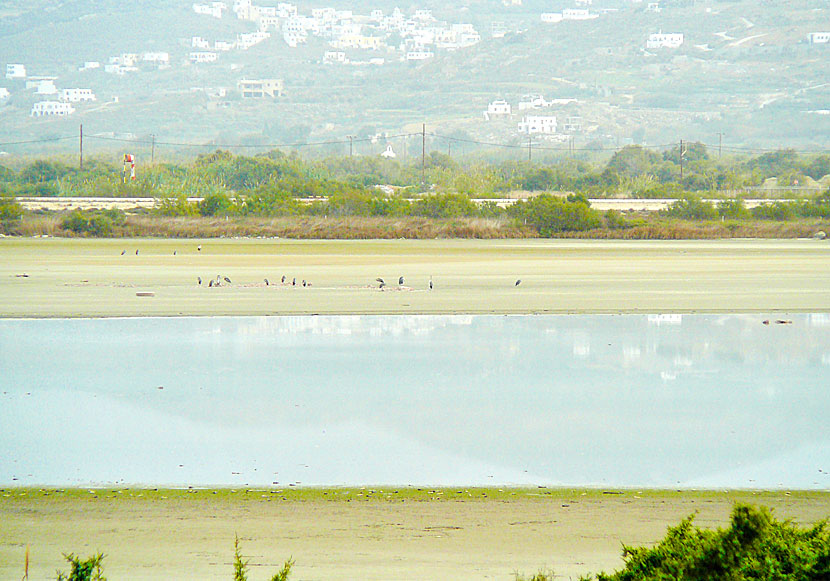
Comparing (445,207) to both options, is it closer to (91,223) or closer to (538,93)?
(91,223)

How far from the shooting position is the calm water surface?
27.9 feet

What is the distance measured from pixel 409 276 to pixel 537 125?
126259 mm

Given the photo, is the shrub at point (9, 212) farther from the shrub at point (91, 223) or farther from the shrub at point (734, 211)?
the shrub at point (734, 211)

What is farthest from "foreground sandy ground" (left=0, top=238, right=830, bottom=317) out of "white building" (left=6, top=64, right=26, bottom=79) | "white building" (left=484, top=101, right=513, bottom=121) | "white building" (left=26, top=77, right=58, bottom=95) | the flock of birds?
"white building" (left=6, top=64, right=26, bottom=79)

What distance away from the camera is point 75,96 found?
178 m

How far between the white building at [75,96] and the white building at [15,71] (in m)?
15.4

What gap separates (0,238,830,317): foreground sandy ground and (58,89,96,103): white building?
15327 cm

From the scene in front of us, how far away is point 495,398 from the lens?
1145 cm

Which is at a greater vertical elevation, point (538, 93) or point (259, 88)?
point (259, 88)

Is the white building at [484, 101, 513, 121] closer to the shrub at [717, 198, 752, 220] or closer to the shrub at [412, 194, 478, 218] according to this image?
the shrub at [717, 198, 752, 220]

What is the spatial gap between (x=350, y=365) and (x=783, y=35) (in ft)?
592

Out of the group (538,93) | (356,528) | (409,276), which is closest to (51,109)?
(538,93)

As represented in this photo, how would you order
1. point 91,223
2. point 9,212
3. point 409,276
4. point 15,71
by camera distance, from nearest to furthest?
point 409,276 → point 91,223 → point 9,212 → point 15,71

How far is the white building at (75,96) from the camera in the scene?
17675cm
